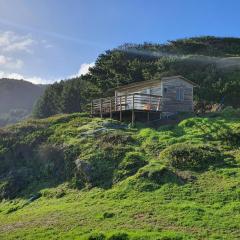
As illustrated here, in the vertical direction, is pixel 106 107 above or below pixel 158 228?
above

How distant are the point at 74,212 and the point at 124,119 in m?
22.7

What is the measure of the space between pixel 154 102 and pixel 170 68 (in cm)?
1730

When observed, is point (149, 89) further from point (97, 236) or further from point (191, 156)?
point (97, 236)

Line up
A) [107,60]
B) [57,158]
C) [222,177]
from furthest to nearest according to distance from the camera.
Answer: [107,60]
[57,158]
[222,177]

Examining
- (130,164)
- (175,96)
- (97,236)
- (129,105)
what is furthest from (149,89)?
(97,236)

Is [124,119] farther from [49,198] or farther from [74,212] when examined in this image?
[74,212]

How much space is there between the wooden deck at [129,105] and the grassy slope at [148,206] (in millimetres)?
9214

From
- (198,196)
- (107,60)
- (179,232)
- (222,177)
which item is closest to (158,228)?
(179,232)

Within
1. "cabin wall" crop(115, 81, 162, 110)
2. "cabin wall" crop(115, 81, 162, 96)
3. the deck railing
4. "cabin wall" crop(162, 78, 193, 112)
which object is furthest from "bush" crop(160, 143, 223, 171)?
"cabin wall" crop(115, 81, 162, 96)

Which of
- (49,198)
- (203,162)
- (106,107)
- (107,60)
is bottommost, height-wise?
(49,198)

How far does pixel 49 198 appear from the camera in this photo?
28.5 meters

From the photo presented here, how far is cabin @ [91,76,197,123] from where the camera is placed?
43.9 meters

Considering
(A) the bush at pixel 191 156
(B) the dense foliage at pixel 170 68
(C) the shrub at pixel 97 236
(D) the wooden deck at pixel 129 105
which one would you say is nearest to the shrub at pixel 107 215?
(C) the shrub at pixel 97 236

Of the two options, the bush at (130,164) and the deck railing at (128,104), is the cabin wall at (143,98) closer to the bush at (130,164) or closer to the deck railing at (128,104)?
the deck railing at (128,104)
